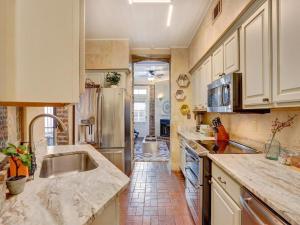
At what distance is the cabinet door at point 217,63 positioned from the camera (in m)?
2.68

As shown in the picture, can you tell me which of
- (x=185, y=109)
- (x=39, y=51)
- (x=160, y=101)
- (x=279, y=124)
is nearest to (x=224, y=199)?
(x=279, y=124)

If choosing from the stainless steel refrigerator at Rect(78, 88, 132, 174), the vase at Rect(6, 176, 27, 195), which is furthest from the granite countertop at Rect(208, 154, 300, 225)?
the stainless steel refrigerator at Rect(78, 88, 132, 174)

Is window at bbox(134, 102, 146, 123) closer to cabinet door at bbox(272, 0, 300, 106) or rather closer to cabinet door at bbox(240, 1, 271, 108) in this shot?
cabinet door at bbox(240, 1, 271, 108)

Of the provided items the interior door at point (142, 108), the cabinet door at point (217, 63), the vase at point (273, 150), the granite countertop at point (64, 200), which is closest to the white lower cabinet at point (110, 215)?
the granite countertop at point (64, 200)

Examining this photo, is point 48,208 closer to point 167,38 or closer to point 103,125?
point 103,125

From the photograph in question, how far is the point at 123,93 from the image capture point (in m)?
4.15

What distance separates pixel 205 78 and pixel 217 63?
0.64m

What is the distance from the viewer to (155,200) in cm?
317

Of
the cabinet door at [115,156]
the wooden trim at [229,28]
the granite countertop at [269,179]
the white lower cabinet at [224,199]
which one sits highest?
the wooden trim at [229,28]

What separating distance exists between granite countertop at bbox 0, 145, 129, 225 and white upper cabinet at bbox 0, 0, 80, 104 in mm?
439

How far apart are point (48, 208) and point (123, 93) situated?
3360mm

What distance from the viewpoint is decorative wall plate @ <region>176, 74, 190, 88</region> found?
475 cm

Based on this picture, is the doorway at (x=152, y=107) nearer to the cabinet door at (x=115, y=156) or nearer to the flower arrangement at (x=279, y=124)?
the cabinet door at (x=115, y=156)

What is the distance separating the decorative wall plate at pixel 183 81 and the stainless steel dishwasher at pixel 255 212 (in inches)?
141
